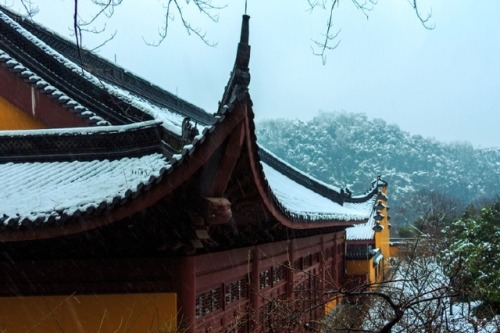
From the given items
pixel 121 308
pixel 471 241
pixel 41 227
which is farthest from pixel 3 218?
pixel 471 241

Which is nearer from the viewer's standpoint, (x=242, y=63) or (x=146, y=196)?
(x=146, y=196)

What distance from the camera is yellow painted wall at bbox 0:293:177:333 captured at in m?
5.42

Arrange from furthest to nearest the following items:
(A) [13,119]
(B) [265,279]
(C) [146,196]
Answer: (B) [265,279] < (A) [13,119] < (C) [146,196]

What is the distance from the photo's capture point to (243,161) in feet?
15.9

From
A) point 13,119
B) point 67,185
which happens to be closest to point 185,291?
point 67,185

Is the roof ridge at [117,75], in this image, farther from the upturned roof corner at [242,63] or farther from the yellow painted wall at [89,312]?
the upturned roof corner at [242,63]

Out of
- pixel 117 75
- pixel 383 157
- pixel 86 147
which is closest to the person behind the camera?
pixel 86 147

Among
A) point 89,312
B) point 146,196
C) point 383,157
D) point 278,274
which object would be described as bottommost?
point 383,157

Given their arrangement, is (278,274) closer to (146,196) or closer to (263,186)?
(263,186)

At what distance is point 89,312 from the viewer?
216 inches

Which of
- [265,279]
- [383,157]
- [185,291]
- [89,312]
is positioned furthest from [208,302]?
[383,157]

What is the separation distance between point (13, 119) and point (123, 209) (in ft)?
11.9

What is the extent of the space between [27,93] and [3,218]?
302cm

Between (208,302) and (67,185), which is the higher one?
(67,185)
